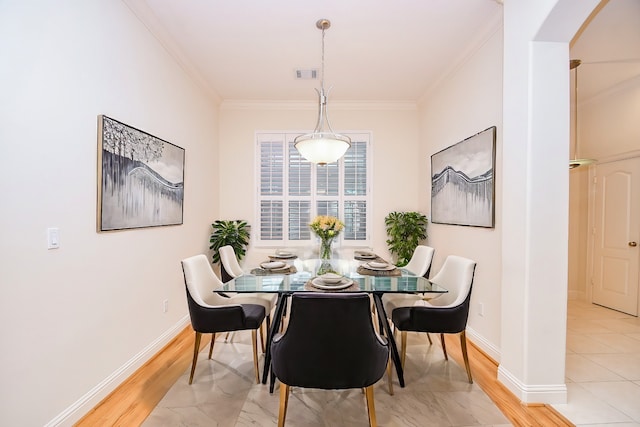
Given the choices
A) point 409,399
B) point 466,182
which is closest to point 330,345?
point 409,399

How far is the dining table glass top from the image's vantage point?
207 centimetres

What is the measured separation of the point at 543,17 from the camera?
74.2 inches

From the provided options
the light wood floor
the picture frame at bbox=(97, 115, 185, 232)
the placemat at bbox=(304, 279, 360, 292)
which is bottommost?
the light wood floor

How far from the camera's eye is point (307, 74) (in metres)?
3.64

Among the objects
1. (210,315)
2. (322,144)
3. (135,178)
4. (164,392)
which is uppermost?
(322,144)

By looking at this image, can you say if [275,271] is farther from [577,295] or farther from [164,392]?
[577,295]

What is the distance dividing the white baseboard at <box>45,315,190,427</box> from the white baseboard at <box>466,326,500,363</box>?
9.97 ft

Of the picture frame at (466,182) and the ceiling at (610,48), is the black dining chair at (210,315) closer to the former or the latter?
the picture frame at (466,182)

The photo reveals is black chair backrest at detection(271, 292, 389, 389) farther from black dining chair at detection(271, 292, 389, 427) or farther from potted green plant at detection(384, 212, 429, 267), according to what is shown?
potted green plant at detection(384, 212, 429, 267)

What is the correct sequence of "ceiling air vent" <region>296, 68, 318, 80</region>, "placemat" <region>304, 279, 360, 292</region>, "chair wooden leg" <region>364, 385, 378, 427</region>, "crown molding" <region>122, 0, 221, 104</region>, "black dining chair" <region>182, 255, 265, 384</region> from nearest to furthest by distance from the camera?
"chair wooden leg" <region>364, 385, 378, 427</region>
"placemat" <region>304, 279, 360, 292</region>
"black dining chair" <region>182, 255, 265, 384</region>
"crown molding" <region>122, 0, 221, 104</region>
"ceiling air vent" <region>296, 68, 318, 80</region>

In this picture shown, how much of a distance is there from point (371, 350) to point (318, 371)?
11.6 inches

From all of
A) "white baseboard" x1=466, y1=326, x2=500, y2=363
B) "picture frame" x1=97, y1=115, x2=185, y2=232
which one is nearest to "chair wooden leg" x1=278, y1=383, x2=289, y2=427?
"picture frame" x1=97, y1=115, x2=185, y2=232

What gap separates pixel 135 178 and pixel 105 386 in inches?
60.2

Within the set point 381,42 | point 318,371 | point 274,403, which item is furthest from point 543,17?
point 274,403
